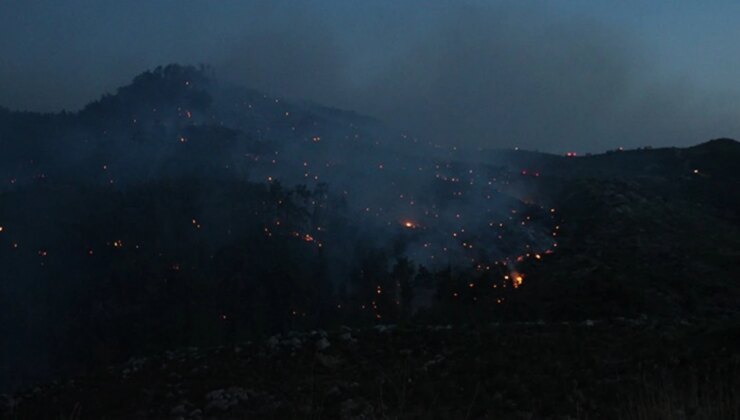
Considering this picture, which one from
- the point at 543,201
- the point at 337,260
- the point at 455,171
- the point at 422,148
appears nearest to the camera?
the point at 337,260

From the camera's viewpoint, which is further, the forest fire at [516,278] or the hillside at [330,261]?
the forest fire at [516,278]

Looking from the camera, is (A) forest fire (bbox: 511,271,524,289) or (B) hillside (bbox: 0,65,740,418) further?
(A) forest fire (bbox: 511,271,524,289)

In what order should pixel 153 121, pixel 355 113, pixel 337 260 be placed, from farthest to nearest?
pixel 355 113 < pixel 153 121 < pixel 337 260

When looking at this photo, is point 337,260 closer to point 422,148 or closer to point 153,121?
point 153,121

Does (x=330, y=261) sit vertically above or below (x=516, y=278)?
above

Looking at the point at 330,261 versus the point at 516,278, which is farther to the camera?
the point at 330,261

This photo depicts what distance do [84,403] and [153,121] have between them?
220 ft

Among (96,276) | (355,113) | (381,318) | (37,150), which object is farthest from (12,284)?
(355,113)

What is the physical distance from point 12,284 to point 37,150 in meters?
40.2

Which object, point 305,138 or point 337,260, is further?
Result: point 305,138

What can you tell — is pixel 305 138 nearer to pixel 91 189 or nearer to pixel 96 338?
pixel 91 189

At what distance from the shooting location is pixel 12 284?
35938 millimetres

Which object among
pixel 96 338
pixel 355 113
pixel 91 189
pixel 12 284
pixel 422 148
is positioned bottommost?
pixel 96 338

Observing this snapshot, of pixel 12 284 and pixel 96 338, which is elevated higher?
pixel 12 284
